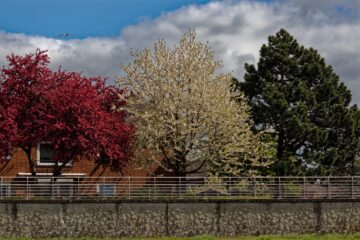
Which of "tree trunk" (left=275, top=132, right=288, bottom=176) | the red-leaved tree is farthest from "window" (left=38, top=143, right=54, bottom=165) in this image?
"tree trunk" (left=275, top=132, right=288, bottom=176)

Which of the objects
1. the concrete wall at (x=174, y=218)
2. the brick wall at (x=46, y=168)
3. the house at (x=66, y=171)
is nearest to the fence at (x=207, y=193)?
the concrete wall at (x=174, y=218)

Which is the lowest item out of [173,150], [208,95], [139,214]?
[139,214]

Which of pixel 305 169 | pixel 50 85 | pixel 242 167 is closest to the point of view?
pixel 50 85

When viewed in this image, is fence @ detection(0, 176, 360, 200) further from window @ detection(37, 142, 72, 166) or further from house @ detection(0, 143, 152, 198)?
window @ detection(37, 142, 72, 166)

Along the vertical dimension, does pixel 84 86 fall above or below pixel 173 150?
above

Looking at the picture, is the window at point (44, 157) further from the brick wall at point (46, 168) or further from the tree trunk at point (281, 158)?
the tree trunk at point (281, 158)

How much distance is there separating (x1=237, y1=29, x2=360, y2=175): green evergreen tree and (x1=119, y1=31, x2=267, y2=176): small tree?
185 inches

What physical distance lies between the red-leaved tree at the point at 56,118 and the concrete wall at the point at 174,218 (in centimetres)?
615

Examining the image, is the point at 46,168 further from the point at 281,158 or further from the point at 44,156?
the point at 281,158

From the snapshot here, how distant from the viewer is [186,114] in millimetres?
46938

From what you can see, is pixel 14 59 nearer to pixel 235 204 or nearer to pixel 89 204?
pixel 89 204

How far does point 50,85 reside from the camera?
148 feet

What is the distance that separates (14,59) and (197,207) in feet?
52.3

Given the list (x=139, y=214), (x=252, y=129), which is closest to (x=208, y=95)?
(x=252, y=129)
